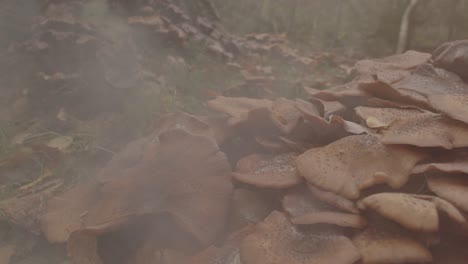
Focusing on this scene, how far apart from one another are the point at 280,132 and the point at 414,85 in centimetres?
103

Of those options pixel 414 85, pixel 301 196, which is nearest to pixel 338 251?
pixel 301 196

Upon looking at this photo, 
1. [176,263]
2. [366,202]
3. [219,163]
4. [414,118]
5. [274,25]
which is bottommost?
[274,25]

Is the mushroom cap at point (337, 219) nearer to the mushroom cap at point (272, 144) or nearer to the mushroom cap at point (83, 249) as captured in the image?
the mushroom cap at point (272, 144)

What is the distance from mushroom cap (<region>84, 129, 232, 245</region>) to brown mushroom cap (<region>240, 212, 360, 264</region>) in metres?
0.40

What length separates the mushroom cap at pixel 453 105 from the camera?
2441 millimetres

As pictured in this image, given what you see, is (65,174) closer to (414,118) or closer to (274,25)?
(414,118)

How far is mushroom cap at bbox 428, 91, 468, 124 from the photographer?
244 centimetres

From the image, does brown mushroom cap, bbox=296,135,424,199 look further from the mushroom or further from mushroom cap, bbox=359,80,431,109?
mushroom cap, bbox=359,80,431,109

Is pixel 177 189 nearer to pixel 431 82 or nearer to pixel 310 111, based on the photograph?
pixel 310 111

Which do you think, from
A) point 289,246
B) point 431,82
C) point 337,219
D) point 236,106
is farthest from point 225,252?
point 431,82

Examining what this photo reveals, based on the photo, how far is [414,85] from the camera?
10.3ft

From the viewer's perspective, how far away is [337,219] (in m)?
2.25

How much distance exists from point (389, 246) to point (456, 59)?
1.80m

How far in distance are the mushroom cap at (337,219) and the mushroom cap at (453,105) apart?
2.66ft
